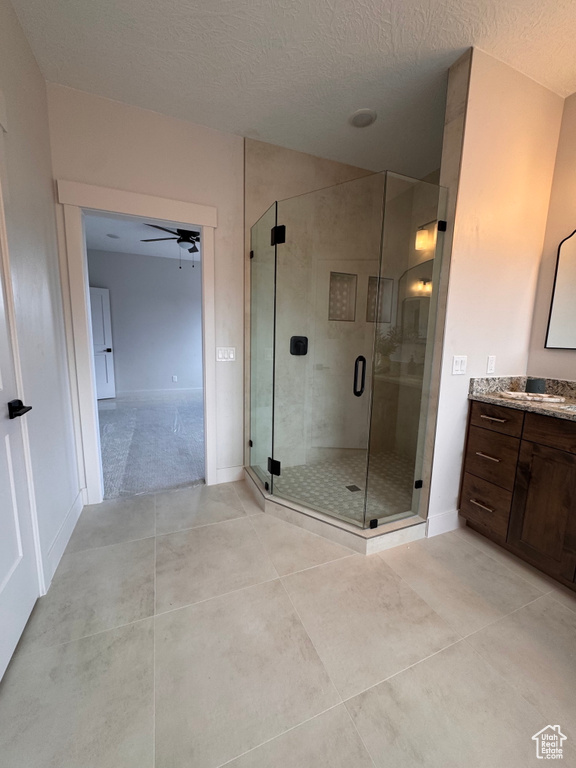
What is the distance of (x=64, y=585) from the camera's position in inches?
61.3

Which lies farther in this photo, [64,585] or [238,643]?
[64,585]

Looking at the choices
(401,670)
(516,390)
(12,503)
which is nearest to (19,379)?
(12,503)

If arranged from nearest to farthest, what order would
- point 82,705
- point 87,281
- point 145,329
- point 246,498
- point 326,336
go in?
1. point 82,705
2. point 87,281
3. point 246,498
4. point 326,336
5. point 145,329

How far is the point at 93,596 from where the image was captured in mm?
1492

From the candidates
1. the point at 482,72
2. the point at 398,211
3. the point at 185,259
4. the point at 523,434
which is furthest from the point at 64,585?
the point at 185,259

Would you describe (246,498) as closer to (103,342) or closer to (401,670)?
(401,670)

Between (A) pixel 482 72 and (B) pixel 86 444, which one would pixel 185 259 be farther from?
(A) pixel 482 72

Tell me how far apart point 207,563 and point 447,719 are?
1.23 meters

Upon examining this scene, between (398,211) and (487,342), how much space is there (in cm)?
119

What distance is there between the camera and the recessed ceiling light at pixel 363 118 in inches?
82.4

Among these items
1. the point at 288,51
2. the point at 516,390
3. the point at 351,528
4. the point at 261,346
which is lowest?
the point at 351,528

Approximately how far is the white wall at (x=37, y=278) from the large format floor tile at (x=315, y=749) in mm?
1332

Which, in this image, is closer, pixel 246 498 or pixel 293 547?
pixel 293 547

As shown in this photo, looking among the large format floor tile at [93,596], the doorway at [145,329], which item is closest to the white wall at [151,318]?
the doorway at [145,329]
